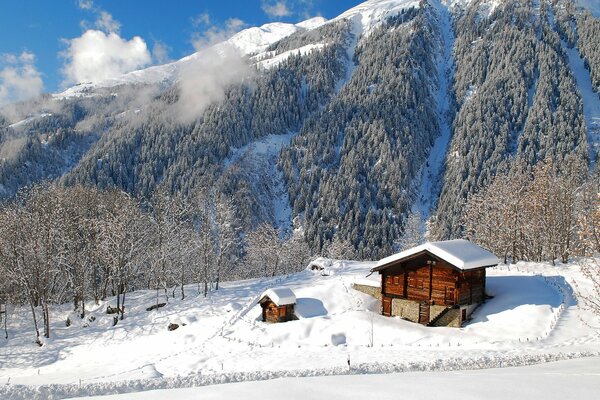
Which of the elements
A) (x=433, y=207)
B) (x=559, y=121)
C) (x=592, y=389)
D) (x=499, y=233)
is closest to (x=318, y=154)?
(x=433, y=207)

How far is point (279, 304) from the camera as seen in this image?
3403 centimetres

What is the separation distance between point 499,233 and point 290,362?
32507 mm

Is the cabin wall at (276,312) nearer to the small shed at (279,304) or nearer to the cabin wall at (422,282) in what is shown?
the small shed at (279,304)

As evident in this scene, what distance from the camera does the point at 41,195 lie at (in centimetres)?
4791

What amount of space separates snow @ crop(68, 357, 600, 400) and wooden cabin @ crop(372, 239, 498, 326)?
17849 mm

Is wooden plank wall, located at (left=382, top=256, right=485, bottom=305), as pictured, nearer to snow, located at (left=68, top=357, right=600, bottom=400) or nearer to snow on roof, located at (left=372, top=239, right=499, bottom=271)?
snow on roof, located at (left=372, top=239, right=499, bottom=271)

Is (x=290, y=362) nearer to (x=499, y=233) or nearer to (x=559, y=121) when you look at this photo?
(x=499, y=233)

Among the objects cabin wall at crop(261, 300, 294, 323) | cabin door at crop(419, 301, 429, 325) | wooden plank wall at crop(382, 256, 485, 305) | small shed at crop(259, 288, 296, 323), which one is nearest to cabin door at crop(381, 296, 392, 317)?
wooden plank wall at crop(382, 256, 485, 305)

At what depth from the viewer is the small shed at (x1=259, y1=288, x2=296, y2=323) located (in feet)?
112

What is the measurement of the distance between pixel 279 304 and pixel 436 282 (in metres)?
10.8

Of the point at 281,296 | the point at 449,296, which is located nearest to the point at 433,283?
the point at 449,296

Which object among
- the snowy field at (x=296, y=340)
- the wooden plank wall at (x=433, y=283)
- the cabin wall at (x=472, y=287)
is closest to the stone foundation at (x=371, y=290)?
the snowy field at (x=296, y=340)

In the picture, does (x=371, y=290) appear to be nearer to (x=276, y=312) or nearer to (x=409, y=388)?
(x=276, y=312)

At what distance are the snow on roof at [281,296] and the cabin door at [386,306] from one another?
20.6 ft
